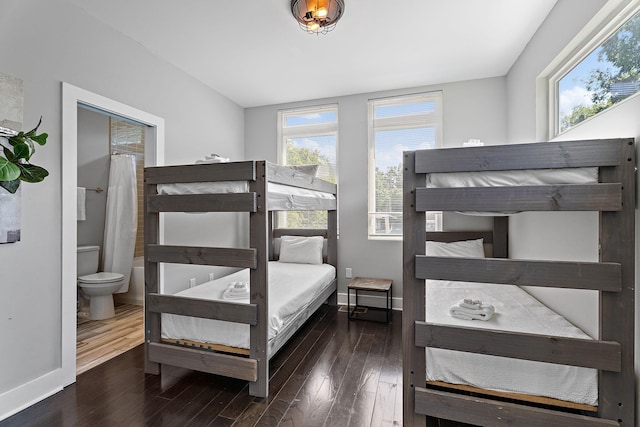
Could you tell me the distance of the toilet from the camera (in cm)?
330

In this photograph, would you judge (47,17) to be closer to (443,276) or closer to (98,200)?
(98,200)

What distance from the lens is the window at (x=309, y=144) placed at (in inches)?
161

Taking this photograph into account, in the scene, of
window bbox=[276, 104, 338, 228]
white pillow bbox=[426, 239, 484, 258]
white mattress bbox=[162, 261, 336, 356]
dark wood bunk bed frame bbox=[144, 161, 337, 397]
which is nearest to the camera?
dark wood bunk bed frame bbox=[144, 161, 337, 397]

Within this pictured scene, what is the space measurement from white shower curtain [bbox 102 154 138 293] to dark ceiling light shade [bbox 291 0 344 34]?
313 centimetres

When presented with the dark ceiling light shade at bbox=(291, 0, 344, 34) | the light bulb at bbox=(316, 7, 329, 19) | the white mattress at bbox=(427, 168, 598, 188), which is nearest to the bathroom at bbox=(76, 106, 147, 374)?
the dark ceiling light shade at bbox=(291, 0, 344, 34)

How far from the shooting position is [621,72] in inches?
67.9

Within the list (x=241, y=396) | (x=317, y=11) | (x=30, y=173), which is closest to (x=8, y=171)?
(x=30, y=173)

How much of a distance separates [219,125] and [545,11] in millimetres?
3377

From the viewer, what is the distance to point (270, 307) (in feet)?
7.38

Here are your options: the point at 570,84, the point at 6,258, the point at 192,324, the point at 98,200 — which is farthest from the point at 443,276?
the point at 98,200

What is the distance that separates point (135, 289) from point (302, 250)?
2218 mm

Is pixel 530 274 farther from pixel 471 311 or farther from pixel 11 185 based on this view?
pixel 11 185

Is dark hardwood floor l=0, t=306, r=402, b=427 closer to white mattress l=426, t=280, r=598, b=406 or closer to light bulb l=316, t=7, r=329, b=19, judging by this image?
white mattress l=426, t=280, r=598, b=406

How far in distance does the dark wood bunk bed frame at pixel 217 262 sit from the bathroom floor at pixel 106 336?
24.6 inches
